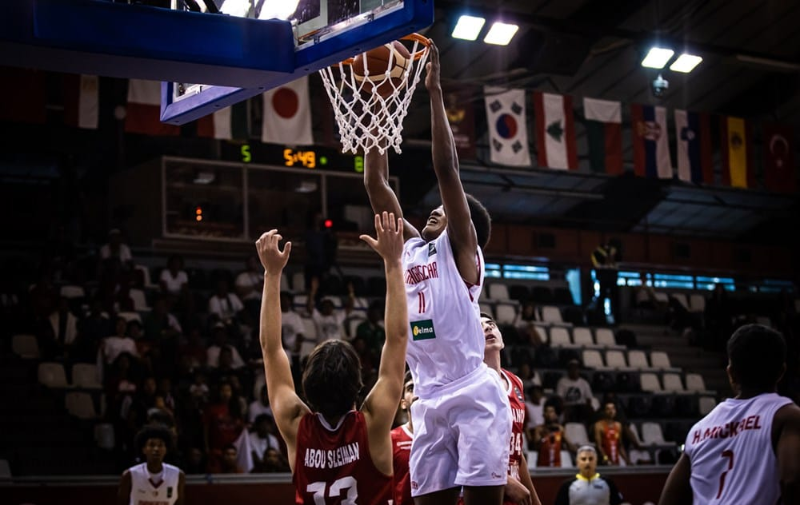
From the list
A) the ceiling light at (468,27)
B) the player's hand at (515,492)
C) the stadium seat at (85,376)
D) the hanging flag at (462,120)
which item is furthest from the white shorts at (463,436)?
the hanging flag at (462,120)

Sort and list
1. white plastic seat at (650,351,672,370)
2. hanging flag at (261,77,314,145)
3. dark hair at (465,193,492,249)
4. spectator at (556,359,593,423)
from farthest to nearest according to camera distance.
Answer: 1. white plastic seat at (650,351,672,370)
2. hanging flag at (261,77,314,145)
3. spectator at (556,359,593,423)
4. dark hair at (465,193,492,249)

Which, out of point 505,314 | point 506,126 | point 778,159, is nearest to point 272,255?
point 506,126

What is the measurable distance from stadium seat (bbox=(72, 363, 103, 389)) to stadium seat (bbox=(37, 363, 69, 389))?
0.14 meters

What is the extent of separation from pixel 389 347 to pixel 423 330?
4.26 feet

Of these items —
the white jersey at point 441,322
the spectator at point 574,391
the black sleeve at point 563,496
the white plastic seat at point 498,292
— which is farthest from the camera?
the white plastic seat at point 498,292

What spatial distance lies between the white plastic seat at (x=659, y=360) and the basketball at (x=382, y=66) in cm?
1438

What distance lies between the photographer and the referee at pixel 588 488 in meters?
10.1

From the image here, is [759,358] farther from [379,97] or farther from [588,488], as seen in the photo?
[588,488]

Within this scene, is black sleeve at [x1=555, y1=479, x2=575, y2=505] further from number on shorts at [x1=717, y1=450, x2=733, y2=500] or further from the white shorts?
number on shorts at [x1=717, y1=450, x2=733, y2=500]

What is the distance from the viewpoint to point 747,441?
3.84 metres

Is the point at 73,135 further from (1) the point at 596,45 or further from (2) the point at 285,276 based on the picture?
(1) the point at 596,45

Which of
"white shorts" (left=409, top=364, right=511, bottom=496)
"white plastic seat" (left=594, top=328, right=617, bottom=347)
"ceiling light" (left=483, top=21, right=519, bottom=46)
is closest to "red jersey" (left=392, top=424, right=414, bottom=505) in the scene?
"white shorts" (left=409, top=364, right=511, bottom=496)

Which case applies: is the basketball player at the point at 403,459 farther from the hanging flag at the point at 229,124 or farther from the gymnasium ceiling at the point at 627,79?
the hanging flag at the point at 229,124

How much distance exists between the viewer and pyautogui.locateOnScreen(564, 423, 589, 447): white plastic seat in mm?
14531
